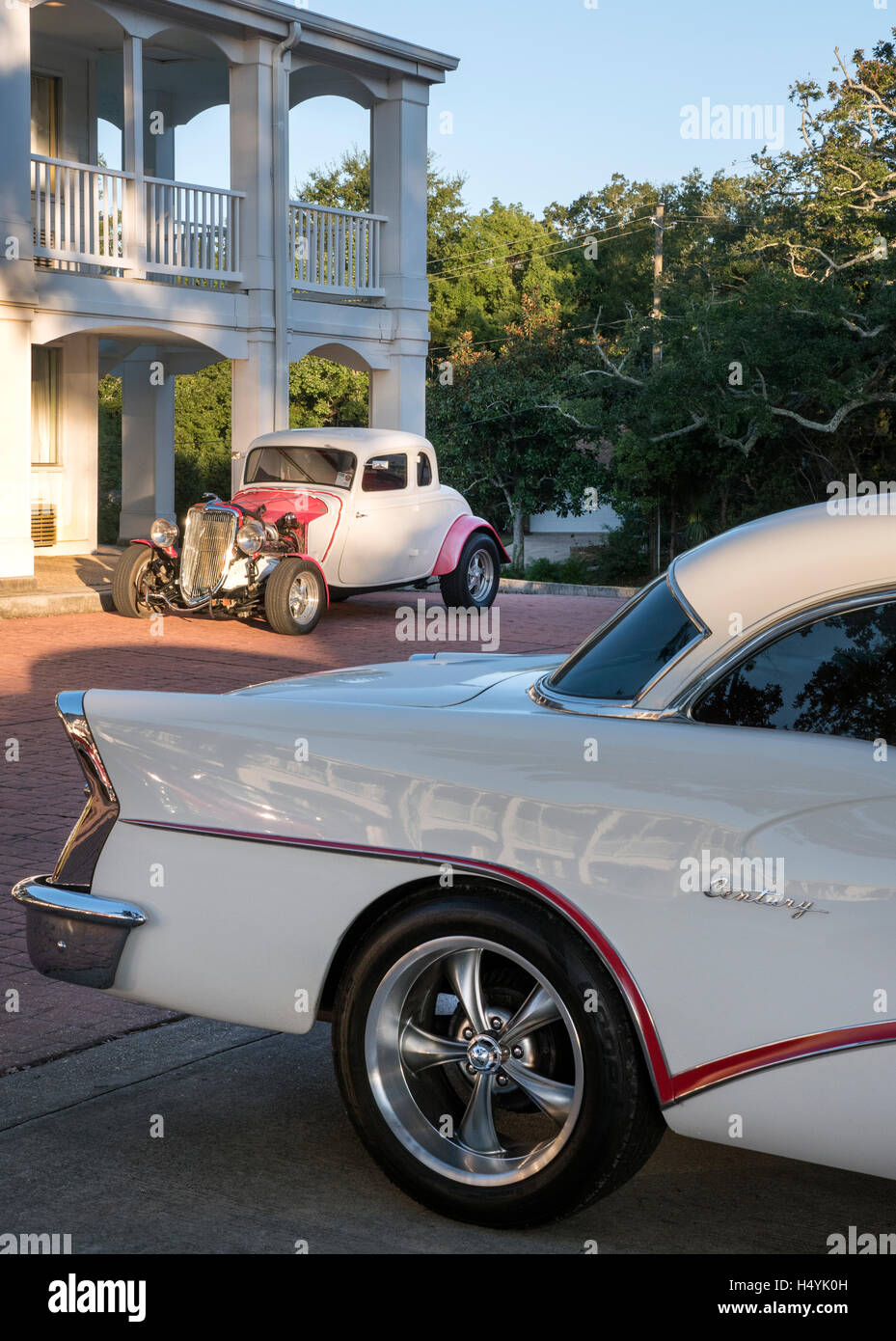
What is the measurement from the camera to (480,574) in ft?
57.8

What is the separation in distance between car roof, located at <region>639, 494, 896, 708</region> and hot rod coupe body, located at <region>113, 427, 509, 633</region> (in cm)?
1132

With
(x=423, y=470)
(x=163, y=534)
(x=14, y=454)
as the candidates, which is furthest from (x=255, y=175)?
(x=163, y=534)

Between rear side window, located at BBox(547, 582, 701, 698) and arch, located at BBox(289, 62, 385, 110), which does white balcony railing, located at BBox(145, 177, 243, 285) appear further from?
rear side window, located at BBox(547, 582, 701, 698)

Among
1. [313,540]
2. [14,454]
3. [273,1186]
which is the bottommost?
[273,1186]

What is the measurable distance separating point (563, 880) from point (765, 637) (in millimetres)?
655

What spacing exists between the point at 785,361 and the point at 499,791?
2770 centimetres

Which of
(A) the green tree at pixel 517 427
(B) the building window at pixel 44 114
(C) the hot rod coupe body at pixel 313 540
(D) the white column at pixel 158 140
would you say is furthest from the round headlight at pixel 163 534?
(A) the green tree at pixel 517 427

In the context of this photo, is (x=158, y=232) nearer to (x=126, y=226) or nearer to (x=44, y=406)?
(x=126, y=226)

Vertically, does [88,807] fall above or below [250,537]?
below

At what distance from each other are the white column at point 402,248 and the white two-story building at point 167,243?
0.03 meters

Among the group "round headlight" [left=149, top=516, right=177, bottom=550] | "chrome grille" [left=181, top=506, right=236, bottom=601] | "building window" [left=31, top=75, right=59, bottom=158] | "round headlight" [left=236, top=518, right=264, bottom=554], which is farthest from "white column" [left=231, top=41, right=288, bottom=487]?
"round headlight" [left=236, top=518, right=264, bottom=554]

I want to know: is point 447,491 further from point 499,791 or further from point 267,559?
point 499,791

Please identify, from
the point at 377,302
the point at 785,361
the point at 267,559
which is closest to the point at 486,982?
the point at 267,559
